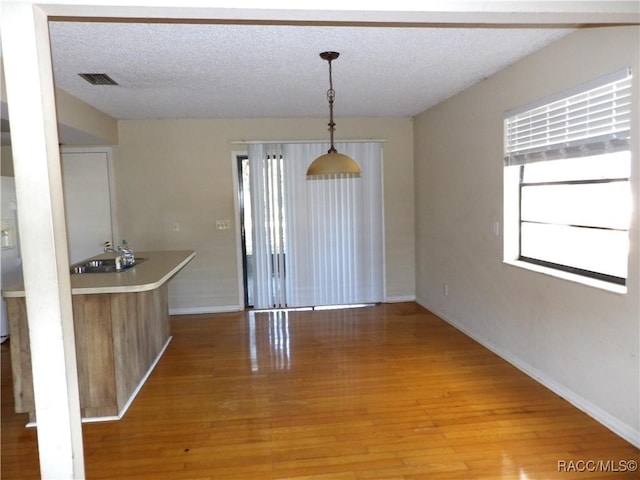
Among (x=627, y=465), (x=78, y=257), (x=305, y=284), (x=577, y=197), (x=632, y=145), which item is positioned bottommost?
(x=627, y=465)

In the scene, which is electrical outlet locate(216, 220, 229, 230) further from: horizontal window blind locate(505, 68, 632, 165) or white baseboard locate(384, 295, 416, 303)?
horizontal window blind locate(505, 68, 632, 165)

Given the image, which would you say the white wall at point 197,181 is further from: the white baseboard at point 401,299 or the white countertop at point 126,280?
the white countertop at point 126,280

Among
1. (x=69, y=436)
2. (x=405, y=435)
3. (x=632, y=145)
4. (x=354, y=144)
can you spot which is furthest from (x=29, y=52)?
A: (x=354, y=144)

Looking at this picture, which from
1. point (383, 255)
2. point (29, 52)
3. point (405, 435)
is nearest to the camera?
point (29, 52)

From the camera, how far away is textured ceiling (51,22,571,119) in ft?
8.77

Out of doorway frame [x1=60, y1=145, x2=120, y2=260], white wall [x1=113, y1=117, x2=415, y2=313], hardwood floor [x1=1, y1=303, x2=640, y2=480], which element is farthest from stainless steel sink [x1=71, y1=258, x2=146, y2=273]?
doorway frame [x1=60, y1=145, x2=120, y2=260]

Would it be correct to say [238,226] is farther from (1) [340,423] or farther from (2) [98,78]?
(1) [340,423]

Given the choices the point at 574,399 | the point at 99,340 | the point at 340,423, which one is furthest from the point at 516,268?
the point at 99,340

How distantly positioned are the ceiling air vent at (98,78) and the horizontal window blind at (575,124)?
10.4ft

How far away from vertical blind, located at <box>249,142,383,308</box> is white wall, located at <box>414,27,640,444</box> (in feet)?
2.16

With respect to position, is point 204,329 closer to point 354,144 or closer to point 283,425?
point 283,425

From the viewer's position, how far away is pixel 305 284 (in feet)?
18.5

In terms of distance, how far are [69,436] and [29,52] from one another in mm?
1339

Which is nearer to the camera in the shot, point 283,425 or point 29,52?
point 29,52
